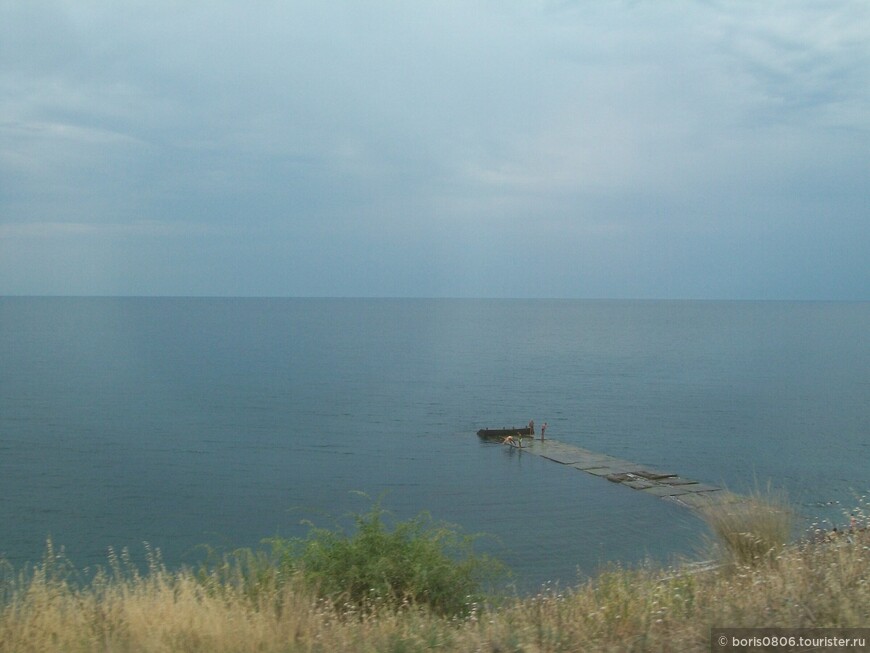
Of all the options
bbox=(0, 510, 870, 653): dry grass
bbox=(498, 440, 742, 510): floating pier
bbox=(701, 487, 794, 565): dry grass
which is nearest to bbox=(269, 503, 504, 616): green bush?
bbox=(0, 510, 870, 653): dry grass

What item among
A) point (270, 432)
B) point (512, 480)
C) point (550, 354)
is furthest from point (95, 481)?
point (550, 354)

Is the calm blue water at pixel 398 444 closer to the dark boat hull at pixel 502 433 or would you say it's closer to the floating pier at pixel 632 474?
the floating pier at pixel 632 474

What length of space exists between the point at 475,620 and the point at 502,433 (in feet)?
150

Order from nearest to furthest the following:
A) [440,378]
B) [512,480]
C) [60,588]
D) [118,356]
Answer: [60,588] < [512,480] < [440,378] < [118,356]

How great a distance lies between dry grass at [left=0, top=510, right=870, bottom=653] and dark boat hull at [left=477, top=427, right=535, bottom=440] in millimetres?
43977

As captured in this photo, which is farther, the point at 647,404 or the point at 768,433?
the point at 647,404

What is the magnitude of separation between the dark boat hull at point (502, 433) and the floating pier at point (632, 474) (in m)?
1.63

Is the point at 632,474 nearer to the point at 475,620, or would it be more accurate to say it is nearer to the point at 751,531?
the point at 751,531

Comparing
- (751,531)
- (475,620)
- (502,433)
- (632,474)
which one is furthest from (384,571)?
(502,433)

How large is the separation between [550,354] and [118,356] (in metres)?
64.1

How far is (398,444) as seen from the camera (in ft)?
161

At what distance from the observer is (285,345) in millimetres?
127125

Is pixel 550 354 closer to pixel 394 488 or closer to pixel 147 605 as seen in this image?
pixel 394 488

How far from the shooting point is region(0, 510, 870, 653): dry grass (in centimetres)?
576
